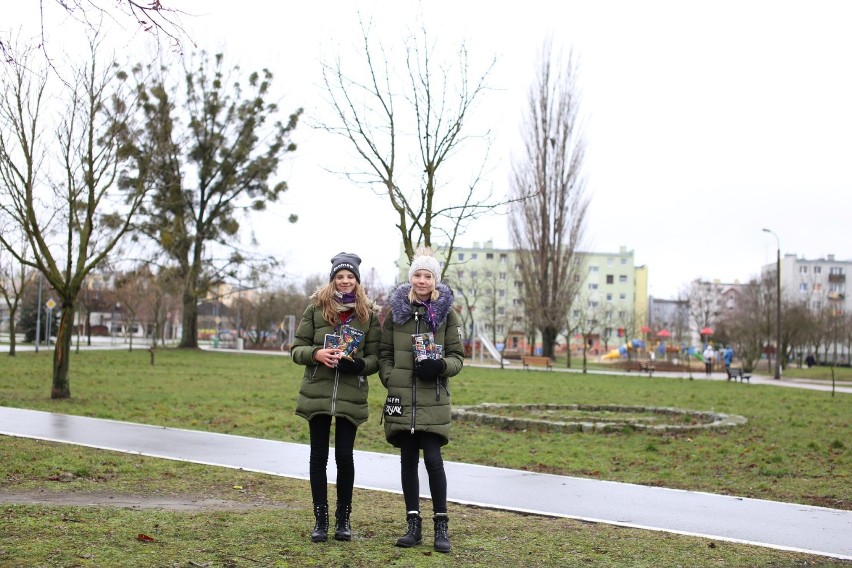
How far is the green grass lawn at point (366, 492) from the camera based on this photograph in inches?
198

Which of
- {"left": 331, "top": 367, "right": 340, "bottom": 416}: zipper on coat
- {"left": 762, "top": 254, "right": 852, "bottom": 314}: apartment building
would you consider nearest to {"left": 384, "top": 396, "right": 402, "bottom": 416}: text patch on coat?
{"left": 331, "top": 367, "right": 340, "bottom": 416}: zipper on coat

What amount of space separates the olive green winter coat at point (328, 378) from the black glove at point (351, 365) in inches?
1.5

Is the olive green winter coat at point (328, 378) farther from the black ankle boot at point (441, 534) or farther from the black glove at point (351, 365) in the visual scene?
the black ankle boot at point (441, 534)

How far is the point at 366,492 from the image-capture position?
765 cm

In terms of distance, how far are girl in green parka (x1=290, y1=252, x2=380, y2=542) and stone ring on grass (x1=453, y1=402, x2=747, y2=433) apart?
854 centimetres

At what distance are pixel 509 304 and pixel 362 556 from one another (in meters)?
102

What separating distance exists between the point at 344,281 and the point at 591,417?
11.2m

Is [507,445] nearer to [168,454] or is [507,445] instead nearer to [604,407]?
[168,454]

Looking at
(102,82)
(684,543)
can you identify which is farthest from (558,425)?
(102,82)

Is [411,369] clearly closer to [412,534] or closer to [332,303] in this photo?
[332,303]

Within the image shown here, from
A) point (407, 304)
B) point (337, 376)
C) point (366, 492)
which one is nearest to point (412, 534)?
point (337, 376)

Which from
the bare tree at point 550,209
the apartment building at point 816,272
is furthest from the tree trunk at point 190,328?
the apartment building at point 816,272

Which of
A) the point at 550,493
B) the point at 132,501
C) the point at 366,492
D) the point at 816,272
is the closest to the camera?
the point at 132,501

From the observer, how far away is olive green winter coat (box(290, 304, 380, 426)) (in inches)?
214
